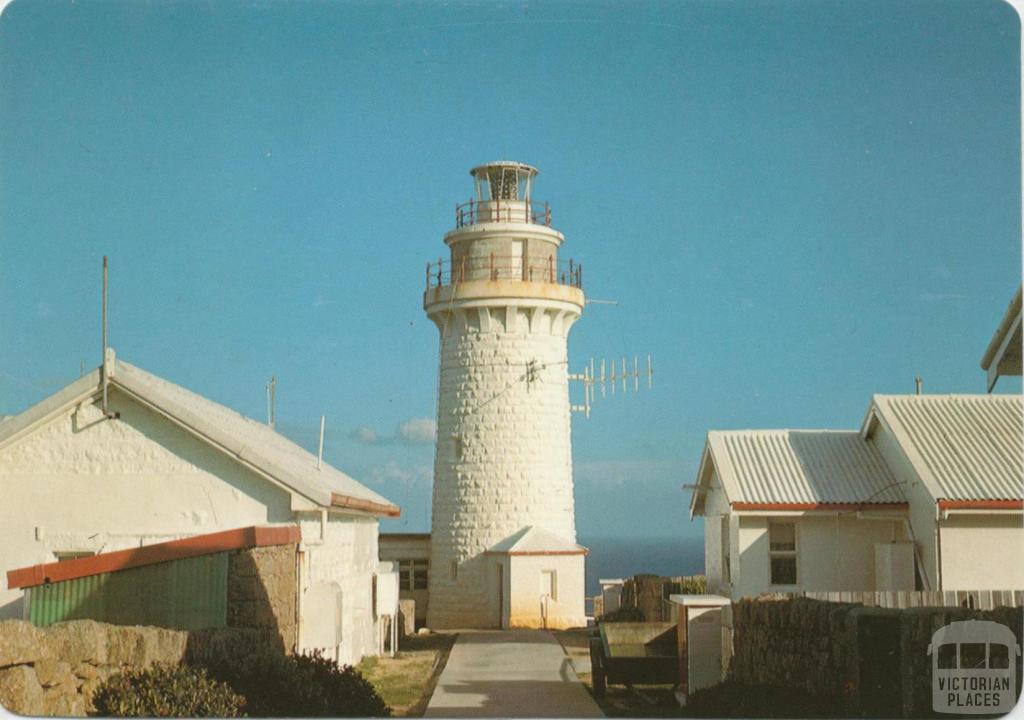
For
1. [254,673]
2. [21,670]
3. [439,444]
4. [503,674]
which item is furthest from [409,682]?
[439,444]

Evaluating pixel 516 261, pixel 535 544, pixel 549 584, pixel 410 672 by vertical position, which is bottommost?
pixel 410 672

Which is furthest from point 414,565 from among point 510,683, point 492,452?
point 510,683

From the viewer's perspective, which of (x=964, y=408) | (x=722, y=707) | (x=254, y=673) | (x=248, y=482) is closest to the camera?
(x=254, y=673)

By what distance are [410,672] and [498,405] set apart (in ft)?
39.7

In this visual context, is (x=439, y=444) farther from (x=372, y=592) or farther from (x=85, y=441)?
(x=85, y=441)

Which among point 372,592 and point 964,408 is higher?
point 964,408

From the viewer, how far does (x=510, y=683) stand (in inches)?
848

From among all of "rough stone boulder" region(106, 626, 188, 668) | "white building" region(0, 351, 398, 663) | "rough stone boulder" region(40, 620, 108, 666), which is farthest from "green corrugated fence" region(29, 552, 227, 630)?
"rough stone boulder" region(40, 620, 108, 666)

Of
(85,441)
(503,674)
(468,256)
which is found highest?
(468,256)

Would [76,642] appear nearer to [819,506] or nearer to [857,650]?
[857,650]

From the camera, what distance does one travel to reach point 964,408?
2506cm

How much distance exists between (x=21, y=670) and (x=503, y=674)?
459 inches

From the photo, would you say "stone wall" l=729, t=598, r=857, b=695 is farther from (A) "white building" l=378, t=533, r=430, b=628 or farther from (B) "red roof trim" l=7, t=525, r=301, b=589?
(A) "white building" l=378, t=533, r=430, b=628

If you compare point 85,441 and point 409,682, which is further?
point 409,682
